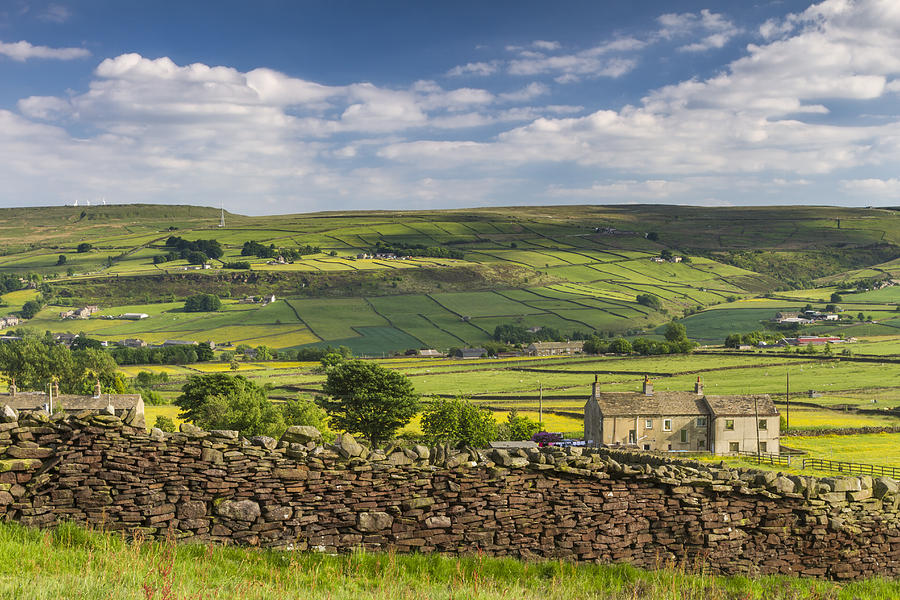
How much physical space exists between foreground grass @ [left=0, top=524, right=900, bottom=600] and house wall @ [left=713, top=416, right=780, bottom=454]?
145 ft

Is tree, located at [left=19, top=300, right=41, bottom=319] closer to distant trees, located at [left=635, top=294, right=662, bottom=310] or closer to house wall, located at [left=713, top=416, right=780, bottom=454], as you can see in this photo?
distant trees, located at [left=635, top=294, right=662, bottom=310]

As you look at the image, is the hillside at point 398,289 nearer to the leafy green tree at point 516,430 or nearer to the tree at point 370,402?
the leafy green tree at point 516,430

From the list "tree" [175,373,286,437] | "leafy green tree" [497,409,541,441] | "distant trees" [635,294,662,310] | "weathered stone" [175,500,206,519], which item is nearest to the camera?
"weathered stone" [175,500,206,519]

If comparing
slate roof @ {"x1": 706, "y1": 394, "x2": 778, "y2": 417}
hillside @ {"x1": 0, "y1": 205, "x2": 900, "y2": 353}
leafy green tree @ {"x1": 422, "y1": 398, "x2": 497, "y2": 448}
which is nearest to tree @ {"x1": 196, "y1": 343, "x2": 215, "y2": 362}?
hillside @ {"x1": 0, "y1": 205, "x2": 900, "y2": 353}

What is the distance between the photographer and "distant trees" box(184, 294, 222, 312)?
463ft

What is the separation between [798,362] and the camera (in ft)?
298

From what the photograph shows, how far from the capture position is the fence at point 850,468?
36.6 m

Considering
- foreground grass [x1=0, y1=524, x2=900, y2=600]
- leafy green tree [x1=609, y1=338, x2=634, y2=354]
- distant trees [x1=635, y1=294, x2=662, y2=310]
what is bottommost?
leafy green tree [x1=609, y1=338, x2=634, y2=354]

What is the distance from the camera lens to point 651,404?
2104 inches

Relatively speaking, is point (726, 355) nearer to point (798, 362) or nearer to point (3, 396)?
point (798, 362)

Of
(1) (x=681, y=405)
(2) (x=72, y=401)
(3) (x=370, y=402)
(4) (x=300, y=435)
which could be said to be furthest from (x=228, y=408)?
(4) (x=300, y=435)

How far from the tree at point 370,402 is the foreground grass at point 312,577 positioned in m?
38.5

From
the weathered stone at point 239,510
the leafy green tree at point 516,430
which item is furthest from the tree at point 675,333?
the weathered stone at point 239,510

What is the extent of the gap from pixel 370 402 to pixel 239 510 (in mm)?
39169
